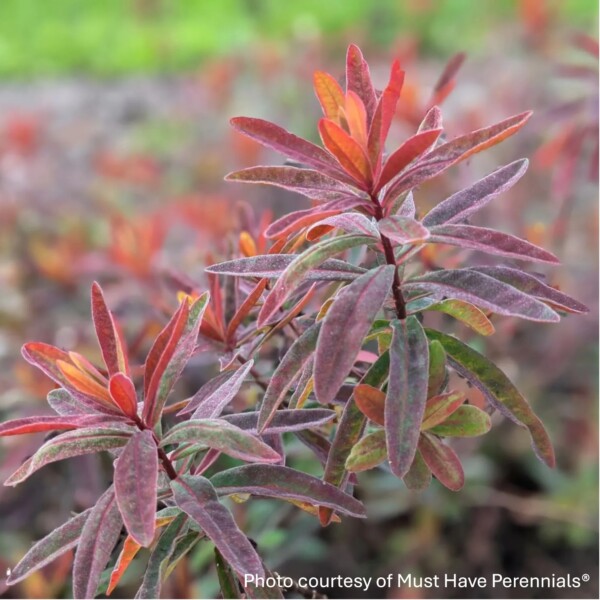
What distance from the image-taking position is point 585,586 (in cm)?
230

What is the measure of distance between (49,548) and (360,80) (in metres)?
0.58

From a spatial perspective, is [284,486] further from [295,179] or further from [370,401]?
[295,179]

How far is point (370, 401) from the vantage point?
2.47ft

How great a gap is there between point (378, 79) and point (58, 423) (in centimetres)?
466

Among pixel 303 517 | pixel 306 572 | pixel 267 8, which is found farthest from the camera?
pixel 267 8

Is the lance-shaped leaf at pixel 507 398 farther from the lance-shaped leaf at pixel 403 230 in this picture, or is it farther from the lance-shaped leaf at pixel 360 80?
the lance-shaped leaf at pixel 360 80

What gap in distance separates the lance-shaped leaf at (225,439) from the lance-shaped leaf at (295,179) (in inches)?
9.7

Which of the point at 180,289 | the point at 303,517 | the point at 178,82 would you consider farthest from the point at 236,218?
the point at 178,82

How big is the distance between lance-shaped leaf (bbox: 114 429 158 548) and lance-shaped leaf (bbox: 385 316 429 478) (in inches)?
8.5

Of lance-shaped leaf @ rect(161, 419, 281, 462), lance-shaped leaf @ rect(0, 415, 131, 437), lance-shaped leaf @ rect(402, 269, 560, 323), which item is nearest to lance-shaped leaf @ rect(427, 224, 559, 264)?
lance-shaped leaf @ rect(402, 269, 560, 323)

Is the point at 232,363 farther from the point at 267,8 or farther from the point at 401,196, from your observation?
the point at 267,8

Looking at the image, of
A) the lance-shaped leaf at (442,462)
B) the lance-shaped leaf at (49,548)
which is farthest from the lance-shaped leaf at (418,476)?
the lance-shaped leaf at (49,548)

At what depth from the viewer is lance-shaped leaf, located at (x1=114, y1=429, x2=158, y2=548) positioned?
2.22ft

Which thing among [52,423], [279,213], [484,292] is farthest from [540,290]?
[279,213]
